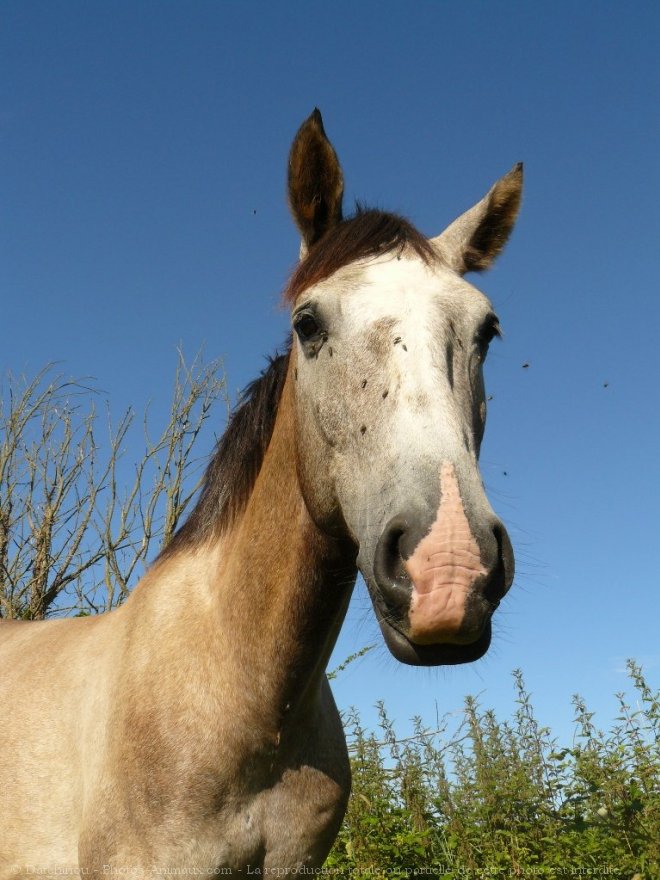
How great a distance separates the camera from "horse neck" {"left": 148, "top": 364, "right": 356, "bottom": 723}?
269 cm

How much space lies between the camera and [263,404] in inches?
127

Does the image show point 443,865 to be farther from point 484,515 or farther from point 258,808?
point 484,515

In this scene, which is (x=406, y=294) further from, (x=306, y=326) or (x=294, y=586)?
(x=294, y=586)

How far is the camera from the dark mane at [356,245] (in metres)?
2.82

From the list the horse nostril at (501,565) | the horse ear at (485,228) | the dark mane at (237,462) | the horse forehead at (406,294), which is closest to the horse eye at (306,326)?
the horse forehead at (406,294)

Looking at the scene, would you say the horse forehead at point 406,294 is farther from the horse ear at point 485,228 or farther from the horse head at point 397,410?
the horse ear at point 485,228

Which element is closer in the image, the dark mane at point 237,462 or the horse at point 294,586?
the horse at point 294,586

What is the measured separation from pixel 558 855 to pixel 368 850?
115cm

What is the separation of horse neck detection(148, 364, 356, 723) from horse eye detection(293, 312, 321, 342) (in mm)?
310

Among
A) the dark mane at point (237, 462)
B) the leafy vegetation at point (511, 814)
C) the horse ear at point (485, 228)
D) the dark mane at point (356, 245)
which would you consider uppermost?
the horse ear at point (485, 228)

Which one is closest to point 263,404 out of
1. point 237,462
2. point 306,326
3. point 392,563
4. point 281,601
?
point 237,462

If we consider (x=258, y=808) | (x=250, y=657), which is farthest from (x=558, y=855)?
(x=250, y=657)

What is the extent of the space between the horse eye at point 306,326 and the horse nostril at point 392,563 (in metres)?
0.90

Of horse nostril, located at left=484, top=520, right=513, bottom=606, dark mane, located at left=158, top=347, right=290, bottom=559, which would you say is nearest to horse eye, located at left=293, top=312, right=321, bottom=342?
dark mane, located at left=158, top=347, right=290, bottom=559
